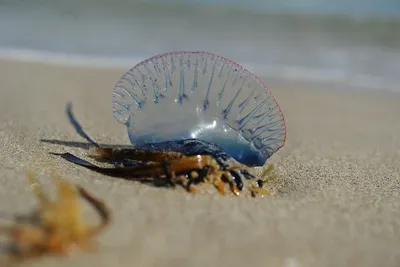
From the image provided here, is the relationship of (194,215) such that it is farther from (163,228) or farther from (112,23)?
(112,23)

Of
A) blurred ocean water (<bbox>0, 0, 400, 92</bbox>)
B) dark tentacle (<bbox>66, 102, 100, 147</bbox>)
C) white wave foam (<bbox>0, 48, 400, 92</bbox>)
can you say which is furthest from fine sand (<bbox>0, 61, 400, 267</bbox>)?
blurred ocean water (<bbox>0, 0, 400, 92</bbox>)

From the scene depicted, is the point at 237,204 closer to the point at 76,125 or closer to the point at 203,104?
the point at 203,104

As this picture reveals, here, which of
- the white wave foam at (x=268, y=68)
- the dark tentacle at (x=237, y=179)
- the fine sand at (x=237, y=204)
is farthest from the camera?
the white wave foam at (x=268, y=68)

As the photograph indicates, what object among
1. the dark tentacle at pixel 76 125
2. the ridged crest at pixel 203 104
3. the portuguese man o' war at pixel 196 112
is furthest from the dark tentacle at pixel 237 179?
the dark tentacle at pixel 76 125

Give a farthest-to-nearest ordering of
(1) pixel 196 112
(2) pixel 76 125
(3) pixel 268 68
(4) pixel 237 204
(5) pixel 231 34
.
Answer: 1. (5) pixel 231 34
2. (3) pixel 268 68
3. (2) pixel 76 125
4. (1) pixel 196 112
5. (4) pixel 237 204

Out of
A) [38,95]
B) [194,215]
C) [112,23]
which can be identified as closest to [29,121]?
[38,95]

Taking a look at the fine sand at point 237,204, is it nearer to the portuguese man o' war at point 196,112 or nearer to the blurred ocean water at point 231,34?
the portuguese man o' war at point 196,112

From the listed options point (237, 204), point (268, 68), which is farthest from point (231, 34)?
point (237, 204)
